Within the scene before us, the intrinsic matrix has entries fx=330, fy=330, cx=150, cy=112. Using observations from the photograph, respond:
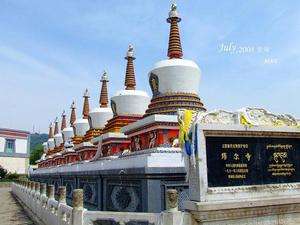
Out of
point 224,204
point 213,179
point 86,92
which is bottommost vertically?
point 224,204

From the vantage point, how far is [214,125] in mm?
7797

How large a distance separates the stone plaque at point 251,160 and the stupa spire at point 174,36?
9.41 m

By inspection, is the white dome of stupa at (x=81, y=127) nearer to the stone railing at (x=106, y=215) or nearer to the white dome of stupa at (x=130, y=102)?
the white dome of stupa at (x=130, y=102)

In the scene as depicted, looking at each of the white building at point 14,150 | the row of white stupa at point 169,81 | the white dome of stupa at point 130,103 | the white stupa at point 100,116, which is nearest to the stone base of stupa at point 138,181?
the row of white stupa at point 169,81

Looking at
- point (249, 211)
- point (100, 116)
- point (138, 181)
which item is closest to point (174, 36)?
point (138, 181)

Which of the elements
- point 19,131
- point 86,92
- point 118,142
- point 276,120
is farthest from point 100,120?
point 19,131

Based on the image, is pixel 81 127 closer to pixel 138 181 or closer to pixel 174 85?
pixel 174 85

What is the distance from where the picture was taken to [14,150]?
229 feet

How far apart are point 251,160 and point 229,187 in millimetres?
1067

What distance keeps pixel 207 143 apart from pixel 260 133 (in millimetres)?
1693

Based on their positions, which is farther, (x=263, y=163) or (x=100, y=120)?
(x=100, y=120)

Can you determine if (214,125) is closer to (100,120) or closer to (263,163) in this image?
(263,163)

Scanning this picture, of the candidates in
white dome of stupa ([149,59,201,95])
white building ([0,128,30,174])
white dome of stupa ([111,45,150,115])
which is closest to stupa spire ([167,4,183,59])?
white dome of stupa ([149,59,201,95])

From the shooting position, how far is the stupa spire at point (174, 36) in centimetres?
1733
